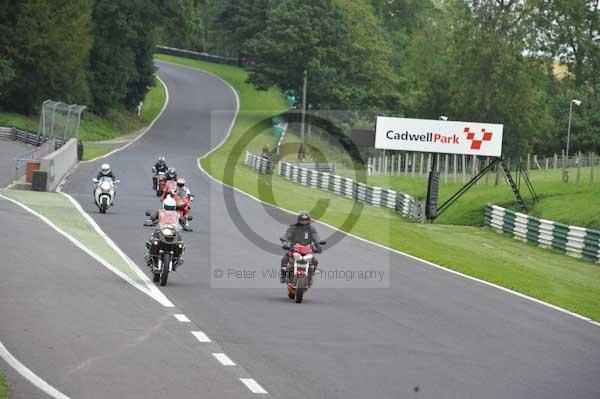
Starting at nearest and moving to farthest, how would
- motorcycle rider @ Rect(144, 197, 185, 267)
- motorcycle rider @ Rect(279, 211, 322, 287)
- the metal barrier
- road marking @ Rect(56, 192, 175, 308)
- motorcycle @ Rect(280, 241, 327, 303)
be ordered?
road marking @ Rect(56, 192, 175, 308) < motorcycle @ Rect(280, 241, 327, 303) < motorcycle rider @ Rect(279, 211, 322, 287) < motorcycle rider @ Rect(144, 197, 185, 267) < the metal barrier

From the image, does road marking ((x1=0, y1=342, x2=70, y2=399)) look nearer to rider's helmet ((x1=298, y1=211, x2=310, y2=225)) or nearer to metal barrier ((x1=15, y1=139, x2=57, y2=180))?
rider's helmet ((x1=298, y1=211, x2=310, y2=225))

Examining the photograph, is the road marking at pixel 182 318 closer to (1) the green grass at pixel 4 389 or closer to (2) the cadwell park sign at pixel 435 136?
(1) the green grass at pixel 4 389

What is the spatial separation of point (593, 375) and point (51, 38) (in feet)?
235

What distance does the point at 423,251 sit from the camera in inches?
1212

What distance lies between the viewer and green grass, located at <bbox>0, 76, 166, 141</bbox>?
76750mm

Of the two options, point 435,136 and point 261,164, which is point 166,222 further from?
point 261,164

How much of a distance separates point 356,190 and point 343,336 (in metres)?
41.5

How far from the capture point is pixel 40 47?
80.8 meters

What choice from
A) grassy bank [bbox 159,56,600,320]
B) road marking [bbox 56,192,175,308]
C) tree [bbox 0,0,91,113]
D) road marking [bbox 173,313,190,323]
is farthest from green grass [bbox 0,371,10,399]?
tree [bbox 0,0,91,113]

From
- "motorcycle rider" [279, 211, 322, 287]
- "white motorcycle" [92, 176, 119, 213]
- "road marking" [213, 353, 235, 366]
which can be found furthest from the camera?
"white motorcycle" [92, 176, 119, 213]

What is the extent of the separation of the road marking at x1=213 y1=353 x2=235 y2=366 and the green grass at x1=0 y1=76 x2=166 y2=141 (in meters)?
60.7

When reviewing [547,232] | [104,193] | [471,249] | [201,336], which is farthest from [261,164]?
[201,336]

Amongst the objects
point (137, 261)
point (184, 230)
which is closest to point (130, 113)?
point (184, 230)
